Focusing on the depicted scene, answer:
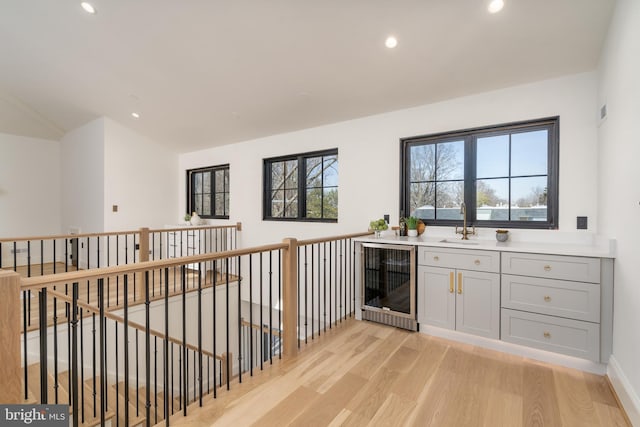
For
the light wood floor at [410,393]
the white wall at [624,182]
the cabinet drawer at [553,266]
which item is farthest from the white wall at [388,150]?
the light wood floor at [410,393]

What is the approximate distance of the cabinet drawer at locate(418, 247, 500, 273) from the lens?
2.62m

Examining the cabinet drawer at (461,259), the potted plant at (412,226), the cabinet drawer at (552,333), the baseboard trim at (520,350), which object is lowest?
the baseboard trim at (520,350)

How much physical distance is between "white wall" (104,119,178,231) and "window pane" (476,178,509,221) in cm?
571

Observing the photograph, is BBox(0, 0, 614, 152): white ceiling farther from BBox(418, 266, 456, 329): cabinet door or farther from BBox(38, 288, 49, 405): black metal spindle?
BBox(38, 288, 49, 405): black metal spindle

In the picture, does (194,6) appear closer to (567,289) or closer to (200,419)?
(200,419)

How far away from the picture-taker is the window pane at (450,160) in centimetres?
335

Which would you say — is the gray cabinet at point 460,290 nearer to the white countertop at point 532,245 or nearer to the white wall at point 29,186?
the white countertop at point 532,245

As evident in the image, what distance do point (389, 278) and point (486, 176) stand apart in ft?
4.91

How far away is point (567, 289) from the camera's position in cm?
231

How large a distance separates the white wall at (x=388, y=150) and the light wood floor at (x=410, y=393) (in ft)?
4.69

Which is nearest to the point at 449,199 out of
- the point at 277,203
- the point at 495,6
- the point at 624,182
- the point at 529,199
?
the point at 529,199

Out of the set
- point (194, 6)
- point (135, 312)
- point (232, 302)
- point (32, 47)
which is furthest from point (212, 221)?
point (194, 6)

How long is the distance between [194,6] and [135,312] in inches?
149

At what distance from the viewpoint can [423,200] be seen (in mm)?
3576
